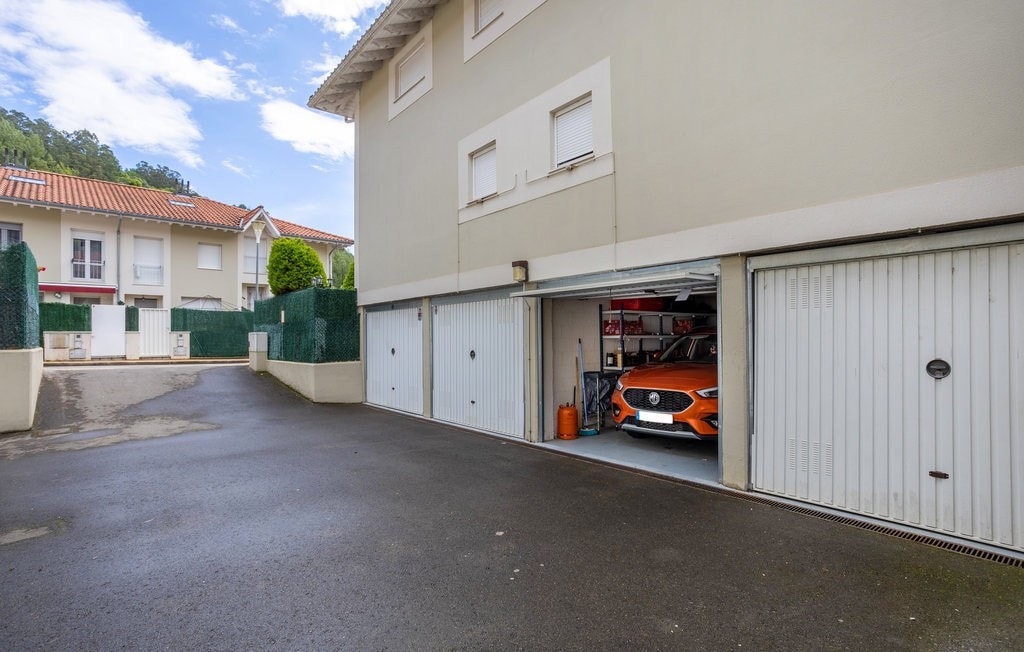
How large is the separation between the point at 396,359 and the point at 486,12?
22.8 feet

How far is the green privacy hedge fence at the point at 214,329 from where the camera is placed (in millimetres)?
18719

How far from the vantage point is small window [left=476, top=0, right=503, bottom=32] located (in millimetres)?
8023

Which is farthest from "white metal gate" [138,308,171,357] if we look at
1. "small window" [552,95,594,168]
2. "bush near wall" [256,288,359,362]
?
"small window" [552,95,594,168]

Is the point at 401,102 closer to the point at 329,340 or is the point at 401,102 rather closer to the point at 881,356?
the point at 329,340

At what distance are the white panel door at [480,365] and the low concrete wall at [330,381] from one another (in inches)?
136

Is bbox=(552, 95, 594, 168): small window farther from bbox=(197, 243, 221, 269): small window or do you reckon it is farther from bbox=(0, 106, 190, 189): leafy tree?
bbox=(0, 106, 190, 189): leafy tree

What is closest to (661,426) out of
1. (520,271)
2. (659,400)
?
(659,400)

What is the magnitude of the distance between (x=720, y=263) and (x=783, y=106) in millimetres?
1556

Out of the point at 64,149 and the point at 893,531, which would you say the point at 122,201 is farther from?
the point at 64,149

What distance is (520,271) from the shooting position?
23.7 ft

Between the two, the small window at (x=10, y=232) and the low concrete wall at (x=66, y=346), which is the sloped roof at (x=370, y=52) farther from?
the small window at (x=10, y=232)

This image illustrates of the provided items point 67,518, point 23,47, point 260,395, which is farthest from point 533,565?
point 23,47

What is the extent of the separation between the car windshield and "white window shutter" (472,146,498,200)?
13.0 feet

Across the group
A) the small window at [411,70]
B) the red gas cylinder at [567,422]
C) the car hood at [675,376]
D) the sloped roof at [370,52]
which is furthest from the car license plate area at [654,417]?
the sloped roof at [370,52]
